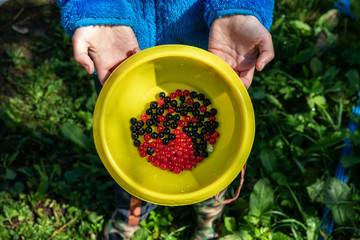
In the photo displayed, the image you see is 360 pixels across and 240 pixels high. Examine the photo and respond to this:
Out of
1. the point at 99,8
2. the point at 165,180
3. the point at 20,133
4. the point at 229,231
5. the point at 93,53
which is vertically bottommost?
the point at 229,231

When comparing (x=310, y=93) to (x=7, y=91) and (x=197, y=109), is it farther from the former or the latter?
(x=7, y=91)

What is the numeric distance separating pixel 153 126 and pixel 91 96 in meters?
0.96

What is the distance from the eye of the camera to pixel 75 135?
7.73 ft

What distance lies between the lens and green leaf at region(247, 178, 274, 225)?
214 centimetres

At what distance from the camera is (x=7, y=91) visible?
2.71m

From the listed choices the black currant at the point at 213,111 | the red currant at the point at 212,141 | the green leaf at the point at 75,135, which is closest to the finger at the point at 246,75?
the black currant at the point at 213,111

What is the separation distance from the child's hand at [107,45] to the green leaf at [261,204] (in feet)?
3.85

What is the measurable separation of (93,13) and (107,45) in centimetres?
17

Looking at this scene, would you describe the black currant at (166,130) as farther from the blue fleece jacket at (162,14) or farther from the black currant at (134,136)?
the blue fleece jacket at (162,14)

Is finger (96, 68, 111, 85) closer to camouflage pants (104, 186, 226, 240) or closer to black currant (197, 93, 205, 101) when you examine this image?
black currant (197, 93, 205, 101)

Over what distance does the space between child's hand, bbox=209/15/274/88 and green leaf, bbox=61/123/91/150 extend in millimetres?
1200

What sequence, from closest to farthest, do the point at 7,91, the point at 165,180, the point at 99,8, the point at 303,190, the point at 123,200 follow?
the point at 99,8
the point at 165,180
the point at 123,200
the point at 303,190
the point at 7,91

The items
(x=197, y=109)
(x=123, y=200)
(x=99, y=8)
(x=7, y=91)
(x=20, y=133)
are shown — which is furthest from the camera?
(x=7, y=91)

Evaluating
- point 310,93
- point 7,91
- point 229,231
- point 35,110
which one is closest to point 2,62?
point 7,91
